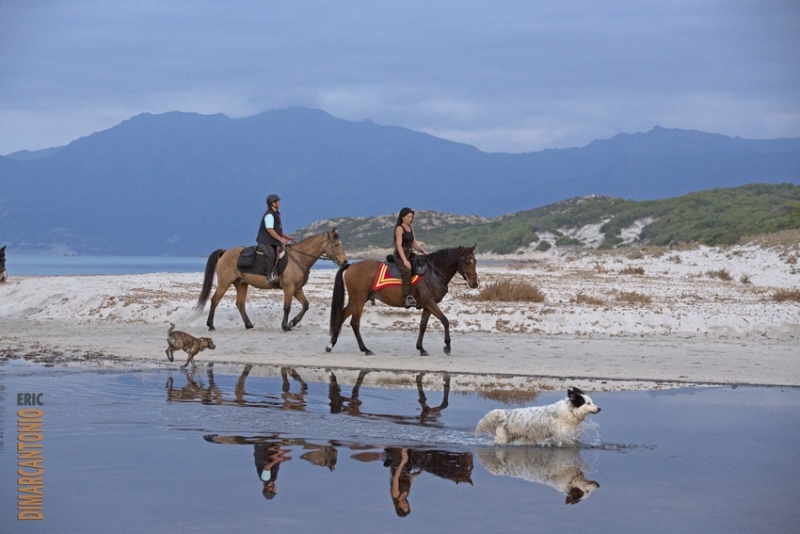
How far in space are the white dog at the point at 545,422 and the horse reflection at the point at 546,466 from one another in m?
0.11

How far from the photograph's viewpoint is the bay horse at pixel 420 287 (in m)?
15.3

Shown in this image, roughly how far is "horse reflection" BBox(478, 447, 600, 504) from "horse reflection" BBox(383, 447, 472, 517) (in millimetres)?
239

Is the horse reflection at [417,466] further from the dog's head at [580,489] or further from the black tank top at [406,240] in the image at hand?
the black tank top at [406,240]

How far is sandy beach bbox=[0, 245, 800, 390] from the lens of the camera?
47.2ft

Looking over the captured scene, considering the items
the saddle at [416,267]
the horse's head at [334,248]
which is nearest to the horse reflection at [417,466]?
the saddle at [416,267]

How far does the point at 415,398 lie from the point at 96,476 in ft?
15.9

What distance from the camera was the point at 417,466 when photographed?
819cm

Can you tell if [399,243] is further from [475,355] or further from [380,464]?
[380,464]

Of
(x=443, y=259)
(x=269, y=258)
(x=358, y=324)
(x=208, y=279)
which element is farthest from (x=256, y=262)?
(x=443, y=259)

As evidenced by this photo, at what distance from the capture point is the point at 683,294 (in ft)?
84.9

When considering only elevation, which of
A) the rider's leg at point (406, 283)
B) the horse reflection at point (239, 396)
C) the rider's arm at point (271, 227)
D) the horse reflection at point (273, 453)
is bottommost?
the horse reflection at point (273, 453)

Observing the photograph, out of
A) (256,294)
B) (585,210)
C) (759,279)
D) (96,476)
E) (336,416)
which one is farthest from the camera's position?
(585,210)

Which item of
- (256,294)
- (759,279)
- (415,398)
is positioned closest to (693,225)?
(759,279)

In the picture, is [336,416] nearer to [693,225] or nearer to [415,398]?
[415,398]
